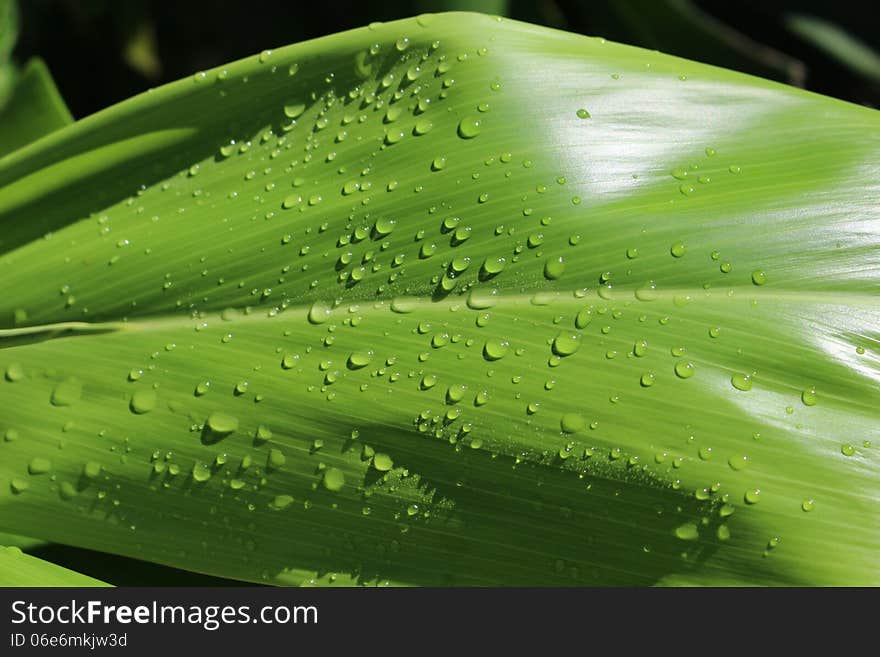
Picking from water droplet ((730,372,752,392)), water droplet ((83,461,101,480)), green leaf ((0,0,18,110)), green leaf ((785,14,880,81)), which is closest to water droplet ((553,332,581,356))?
water droplet ((730,372,752,392))

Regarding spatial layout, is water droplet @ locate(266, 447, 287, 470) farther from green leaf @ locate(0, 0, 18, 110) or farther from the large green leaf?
green leaf @ locate(0, 0, 18, 110)

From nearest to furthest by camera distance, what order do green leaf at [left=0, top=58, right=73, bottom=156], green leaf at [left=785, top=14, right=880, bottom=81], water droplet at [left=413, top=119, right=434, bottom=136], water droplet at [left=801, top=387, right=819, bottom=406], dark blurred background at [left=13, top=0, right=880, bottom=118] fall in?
1. water droplet at [left=801, top=387, right=819, bottom=406]
2. water droplet at [left=413, top=119, right=434, bottom=136]
3. green leaf at [left=0, top=58, right=73, bottom=156]
4. dark blurred background at [left=13, top=0, right=880, bottom=118]
5. green leaf at [left=785, top=14, right=880, bottom=81]

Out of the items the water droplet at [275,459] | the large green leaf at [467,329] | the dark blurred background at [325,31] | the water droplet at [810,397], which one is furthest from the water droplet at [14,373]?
the dark blurred background at [325,31]

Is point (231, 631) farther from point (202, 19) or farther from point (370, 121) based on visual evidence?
point (202, 19)

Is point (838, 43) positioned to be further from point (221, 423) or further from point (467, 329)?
point (221, 423)

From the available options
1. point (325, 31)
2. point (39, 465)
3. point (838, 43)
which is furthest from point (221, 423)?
point (838, 43)

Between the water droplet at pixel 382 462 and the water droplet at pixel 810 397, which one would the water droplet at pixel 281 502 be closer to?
the water droplet at pixel 382 462

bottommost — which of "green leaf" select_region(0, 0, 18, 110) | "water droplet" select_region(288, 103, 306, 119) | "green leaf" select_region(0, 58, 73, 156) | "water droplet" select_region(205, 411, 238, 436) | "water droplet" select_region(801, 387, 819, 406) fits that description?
"water droplet" select_region(801, 387, 819, 406)
